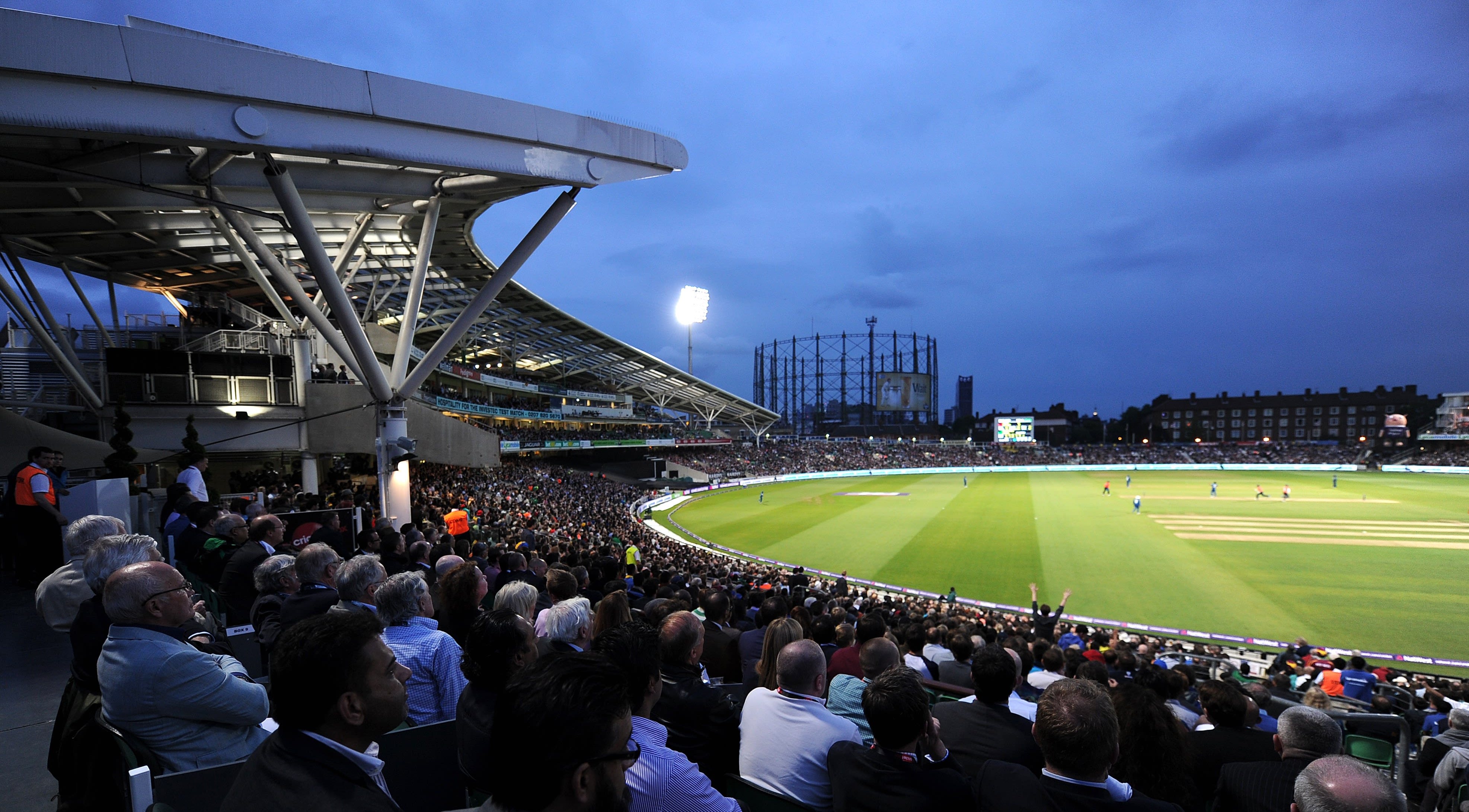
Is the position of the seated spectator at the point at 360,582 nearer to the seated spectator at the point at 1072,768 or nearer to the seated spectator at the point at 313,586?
the seated spectator at the point at 313,586

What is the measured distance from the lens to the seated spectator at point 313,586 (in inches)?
170

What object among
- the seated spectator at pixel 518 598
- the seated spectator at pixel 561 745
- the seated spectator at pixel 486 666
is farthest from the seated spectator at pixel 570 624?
the seated spectator at pixel 561 745

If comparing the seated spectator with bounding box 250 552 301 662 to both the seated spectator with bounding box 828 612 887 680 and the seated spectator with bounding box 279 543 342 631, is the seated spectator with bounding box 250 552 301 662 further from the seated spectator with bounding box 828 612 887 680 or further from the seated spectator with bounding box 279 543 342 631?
the seated spectator with bounding box 828 612 887 680

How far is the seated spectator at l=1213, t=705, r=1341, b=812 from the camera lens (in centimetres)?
312

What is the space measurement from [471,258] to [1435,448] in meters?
106

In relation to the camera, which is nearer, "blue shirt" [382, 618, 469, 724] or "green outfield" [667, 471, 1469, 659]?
"blue shirt" [382, 618, 469, 724]

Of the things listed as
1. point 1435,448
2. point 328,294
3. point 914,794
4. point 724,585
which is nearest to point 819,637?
point 914,794

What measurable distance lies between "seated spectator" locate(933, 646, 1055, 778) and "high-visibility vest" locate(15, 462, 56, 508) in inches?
450

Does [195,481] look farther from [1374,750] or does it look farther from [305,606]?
[1374,750]

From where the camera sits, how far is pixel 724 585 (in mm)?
12641

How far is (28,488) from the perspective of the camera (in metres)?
8.67

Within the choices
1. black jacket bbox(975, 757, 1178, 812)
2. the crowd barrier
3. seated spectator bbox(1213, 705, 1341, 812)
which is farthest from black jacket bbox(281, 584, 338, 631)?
the crowd barrier

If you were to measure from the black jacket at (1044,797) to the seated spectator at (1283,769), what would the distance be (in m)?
1.05

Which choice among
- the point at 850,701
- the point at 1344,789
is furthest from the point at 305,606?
the point at 1344,789
